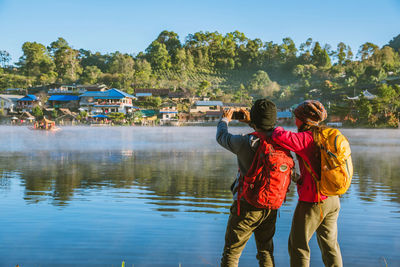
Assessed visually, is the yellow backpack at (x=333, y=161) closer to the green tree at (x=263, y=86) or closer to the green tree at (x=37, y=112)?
the green tree at (x=37, y=112)

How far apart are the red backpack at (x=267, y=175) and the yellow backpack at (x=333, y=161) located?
8.2 inches

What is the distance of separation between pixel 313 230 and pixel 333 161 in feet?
1.59

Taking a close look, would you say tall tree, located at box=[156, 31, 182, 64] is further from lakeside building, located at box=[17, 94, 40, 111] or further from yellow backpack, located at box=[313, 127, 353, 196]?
yellow backpack, located at box=[313, 127, 353, 196]

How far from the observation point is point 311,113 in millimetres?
2332

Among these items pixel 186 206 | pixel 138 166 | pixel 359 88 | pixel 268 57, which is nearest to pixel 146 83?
pixel 359 88

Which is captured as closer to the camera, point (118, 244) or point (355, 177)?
point (118, 244)

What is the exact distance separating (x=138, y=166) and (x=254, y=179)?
893cm

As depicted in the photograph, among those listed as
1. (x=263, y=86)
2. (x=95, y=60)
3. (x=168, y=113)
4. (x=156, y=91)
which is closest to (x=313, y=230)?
(x=168, y=113)

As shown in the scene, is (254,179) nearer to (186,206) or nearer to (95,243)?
(95,243)

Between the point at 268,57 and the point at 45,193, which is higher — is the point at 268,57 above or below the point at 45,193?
above

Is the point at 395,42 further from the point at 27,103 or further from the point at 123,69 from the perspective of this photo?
the point at 27,103

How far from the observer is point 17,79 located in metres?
78.1

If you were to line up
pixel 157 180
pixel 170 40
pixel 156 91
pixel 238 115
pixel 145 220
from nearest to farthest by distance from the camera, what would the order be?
pixel 238 115 < pixel 145 220 < pixel 157 180 < pixel 156 91 < pixel 170 40

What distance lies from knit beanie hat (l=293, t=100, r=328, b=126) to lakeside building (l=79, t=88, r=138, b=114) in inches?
2422
